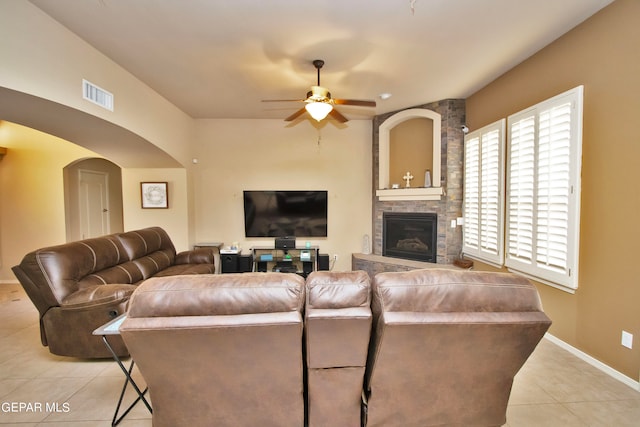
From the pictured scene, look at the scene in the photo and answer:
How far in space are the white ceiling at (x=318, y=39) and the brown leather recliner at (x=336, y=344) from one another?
87.3 inches

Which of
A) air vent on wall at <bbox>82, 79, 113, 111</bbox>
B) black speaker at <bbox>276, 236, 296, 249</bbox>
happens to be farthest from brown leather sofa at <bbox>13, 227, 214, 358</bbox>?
black speaker at <bbox>276, 236, 296, 249</bbox>

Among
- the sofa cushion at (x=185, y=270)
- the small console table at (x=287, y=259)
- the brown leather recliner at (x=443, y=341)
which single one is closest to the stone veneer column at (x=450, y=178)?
the small console table at (x=287, y=259)

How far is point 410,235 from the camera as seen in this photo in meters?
4.57

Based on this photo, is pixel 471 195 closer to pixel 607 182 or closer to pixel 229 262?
pixel 607 182

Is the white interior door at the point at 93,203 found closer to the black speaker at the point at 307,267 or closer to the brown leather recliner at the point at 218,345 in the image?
the black speaker at the point at 307,267

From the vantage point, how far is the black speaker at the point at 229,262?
4.75 meters

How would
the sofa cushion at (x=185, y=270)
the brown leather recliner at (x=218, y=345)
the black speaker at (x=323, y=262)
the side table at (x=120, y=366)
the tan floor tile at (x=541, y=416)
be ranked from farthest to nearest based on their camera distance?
1. the black speaker at (x=323, y=262)
2. the sofa cushion at (x=185, y=270)
3. the tan floor tile at (x=541, y=416)
4. the side table at (x=120, y=366)
5. the brown leather recliner at (x=218, y=345)

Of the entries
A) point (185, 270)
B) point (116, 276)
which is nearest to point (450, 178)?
point (185, 270)

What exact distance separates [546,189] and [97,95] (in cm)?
472

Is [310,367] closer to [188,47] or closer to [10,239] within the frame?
[188,47]

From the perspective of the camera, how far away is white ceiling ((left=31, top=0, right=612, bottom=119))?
2.18 meters

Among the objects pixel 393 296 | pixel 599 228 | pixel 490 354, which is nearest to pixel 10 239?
pixel 393 296

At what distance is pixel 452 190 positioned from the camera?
4.11m

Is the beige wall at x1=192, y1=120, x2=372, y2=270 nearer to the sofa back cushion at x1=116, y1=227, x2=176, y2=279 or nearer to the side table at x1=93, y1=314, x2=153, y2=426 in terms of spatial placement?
the sofa back cushion at x1=116, y1=227, x2=176, y2=279
